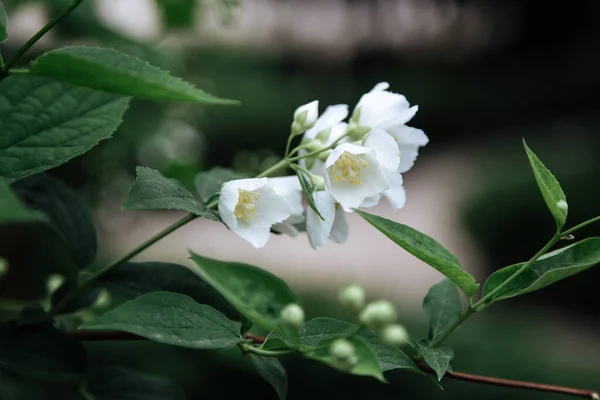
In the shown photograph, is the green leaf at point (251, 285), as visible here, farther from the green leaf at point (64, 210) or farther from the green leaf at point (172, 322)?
the green leaf at point (64, 210)

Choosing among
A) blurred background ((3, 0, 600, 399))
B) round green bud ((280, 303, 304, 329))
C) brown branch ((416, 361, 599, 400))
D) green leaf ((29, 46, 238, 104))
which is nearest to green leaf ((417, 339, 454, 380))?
brown branch ((416, 361, 599, 400))

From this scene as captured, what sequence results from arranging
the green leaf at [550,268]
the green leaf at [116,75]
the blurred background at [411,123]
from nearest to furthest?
the green leaf at [116,75] → the green leaf at [550,268] → the blurred background at [411,123]

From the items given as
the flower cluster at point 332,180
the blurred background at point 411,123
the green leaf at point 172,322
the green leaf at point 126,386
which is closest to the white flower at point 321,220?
the flower cluster at point 332,180

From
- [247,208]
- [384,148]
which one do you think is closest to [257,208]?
[247,208]

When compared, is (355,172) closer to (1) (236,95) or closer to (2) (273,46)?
(1) (236,95)

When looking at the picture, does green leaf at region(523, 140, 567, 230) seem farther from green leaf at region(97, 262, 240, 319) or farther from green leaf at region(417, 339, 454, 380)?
green leaf at region(97, 262, 240, 319)

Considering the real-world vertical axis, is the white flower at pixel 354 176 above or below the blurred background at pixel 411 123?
above

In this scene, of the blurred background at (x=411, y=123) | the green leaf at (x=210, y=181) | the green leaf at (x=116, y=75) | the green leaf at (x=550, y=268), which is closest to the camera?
the green leaf at (x=116, y=75)

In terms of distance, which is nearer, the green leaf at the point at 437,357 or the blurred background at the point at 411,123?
the green leaf at the point at 437,357

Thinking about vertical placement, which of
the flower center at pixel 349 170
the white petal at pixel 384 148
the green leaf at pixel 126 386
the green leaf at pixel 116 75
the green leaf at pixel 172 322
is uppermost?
the green leaf at pixel 116 75

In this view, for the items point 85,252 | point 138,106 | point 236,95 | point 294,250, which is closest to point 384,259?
point 294,250
